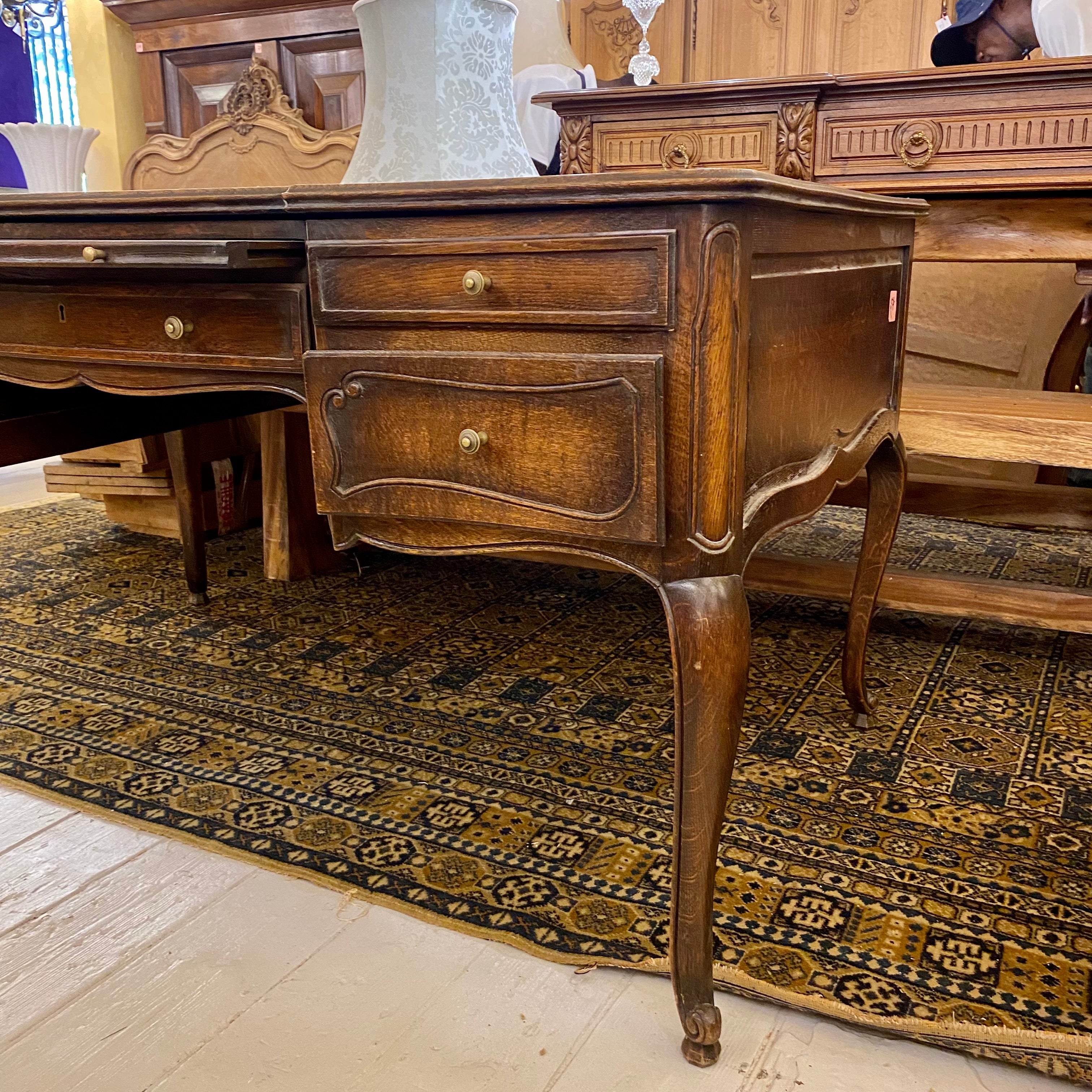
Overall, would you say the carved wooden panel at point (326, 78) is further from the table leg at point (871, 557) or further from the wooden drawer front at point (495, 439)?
the wooden drawer front at point (495, 439)

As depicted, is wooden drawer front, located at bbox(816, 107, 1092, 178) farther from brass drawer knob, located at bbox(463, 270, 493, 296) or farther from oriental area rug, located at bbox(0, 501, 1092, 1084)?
brass drawer knob, located at bbox(463, 270, 493, 296)

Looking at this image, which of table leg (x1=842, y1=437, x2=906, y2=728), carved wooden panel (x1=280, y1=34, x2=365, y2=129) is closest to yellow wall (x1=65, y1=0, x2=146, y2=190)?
carved wooden panel (x1=280, y1=34, x2=365, y2=129)

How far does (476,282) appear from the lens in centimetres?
102

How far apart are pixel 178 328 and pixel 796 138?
160 centimetres

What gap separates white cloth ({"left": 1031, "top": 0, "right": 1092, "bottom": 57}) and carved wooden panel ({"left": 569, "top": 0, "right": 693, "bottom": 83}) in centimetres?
176

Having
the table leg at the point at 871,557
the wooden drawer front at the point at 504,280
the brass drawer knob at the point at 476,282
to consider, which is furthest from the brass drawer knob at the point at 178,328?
the table leg at the point at 871,557

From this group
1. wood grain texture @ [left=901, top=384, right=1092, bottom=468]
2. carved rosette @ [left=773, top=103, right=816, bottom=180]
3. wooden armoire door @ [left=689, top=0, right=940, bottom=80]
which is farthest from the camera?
wooden armoire door @ [left=689, top=0, right=940, bottom=80]

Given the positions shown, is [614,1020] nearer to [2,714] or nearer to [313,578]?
[2,714]

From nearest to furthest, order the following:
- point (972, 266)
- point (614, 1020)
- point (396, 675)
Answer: point (614, 1020) < point (396, 675) < point (972, 266)

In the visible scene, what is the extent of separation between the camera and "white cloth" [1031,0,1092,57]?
7.38 ft

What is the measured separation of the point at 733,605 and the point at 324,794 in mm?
829

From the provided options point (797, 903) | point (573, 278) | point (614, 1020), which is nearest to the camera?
point (573, 278)

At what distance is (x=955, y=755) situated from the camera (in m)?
1.68

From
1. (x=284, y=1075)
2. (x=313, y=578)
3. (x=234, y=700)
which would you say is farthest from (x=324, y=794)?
(x=313, y=578)
